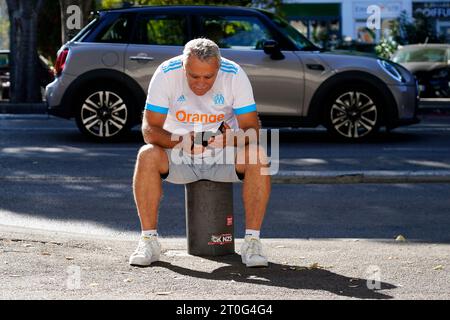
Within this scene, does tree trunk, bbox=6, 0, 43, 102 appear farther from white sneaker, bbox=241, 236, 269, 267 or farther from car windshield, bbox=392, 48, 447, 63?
white sneaker, bbox=241, 236, 269, 267

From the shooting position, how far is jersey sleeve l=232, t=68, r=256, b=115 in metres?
7.00

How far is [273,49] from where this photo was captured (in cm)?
1395

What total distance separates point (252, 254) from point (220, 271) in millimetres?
248

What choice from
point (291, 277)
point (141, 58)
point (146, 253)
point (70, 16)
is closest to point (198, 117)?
point (146, 253)

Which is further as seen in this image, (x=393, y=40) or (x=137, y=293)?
(x=393, y=40)

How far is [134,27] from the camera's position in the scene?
14.4 metres

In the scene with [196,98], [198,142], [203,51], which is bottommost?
[198,142]

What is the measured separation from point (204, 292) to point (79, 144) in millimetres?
8312

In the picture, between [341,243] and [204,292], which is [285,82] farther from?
[204,292]

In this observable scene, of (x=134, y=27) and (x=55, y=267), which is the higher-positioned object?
(x=134, y=27)

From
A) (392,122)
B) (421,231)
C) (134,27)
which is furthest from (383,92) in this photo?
(421,231)

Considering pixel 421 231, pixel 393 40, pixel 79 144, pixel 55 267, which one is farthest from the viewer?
pixel 393 40

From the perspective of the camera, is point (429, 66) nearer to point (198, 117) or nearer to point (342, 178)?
point (342, 178)
